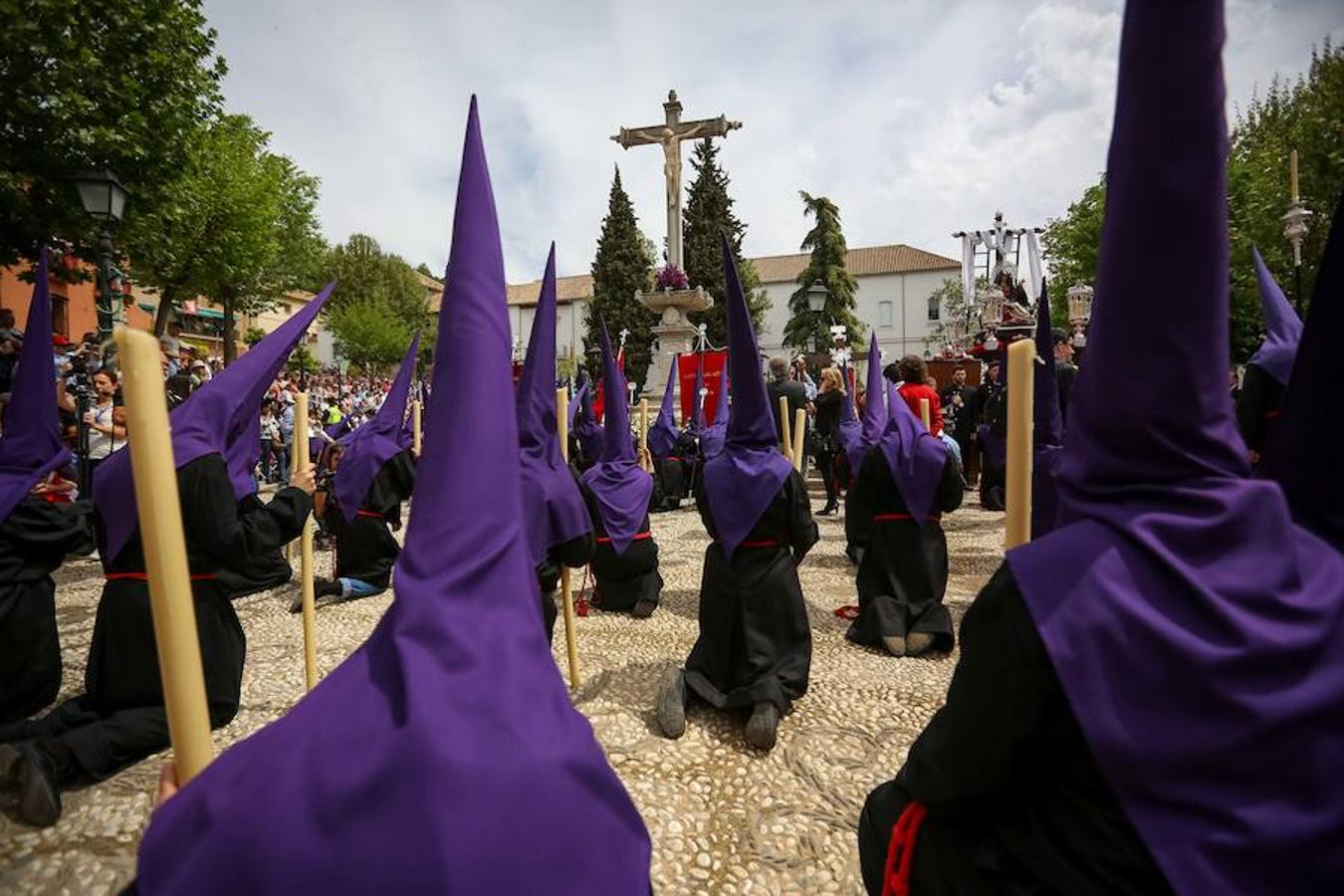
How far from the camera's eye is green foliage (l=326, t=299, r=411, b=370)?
4684 cm

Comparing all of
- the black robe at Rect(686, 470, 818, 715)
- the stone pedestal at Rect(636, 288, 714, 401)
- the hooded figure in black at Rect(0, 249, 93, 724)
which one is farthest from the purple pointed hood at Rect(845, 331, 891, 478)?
the stone pedestal at Rect(636, 288, 714, 401)

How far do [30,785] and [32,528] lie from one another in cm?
132

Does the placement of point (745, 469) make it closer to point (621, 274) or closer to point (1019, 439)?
point (1019, 439)

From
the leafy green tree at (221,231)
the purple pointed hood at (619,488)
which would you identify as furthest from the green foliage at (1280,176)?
the leafy green tree at (221,231)

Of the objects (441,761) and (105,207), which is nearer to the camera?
(441,761)

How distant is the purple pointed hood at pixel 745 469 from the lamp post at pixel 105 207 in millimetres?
8277

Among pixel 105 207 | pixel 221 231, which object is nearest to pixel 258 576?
pixel 105 207

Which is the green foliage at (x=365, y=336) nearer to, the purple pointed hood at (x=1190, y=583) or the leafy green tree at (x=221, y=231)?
the leafy green tree at (x=221, y=231)

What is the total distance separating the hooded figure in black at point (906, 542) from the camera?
16.8ft

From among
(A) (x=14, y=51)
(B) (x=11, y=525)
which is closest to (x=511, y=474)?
(B) (x=11, y=525)

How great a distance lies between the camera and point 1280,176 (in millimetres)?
16625

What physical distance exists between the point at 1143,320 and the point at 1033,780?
93 cm

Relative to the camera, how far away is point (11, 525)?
348cm

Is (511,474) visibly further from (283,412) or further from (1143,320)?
(283,412)
